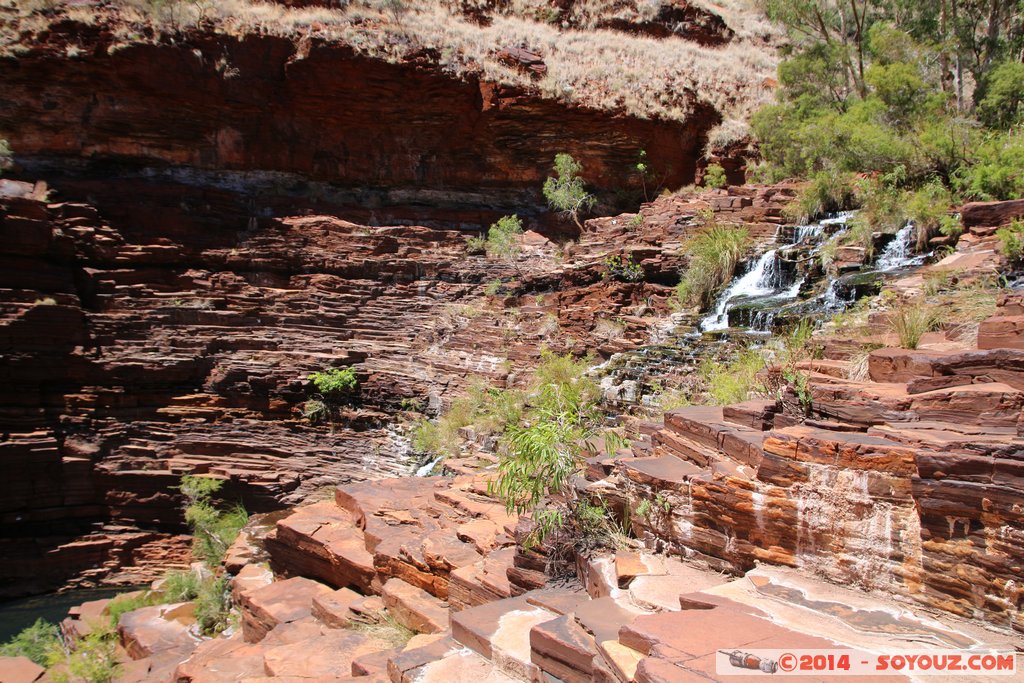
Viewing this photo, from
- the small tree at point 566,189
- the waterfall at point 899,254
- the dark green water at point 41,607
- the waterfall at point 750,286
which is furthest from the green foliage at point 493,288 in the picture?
the dark green water at point 41,607

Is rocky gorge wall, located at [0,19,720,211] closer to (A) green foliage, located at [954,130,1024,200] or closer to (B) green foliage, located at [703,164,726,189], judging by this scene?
(B) green foliage, located at [703,164,726,189]

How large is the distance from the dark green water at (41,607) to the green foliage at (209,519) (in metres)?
1.89

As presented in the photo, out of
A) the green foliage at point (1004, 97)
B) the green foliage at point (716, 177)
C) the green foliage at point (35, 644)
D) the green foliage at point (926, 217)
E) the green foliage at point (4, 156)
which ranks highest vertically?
the green foliage at point (1004, 97)

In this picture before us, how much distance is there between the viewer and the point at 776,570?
337cm

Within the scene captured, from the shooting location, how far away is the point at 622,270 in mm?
11750

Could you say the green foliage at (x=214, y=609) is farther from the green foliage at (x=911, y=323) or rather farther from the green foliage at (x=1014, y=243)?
the green foliage at (x=1014, y=243)

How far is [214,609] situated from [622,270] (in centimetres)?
851

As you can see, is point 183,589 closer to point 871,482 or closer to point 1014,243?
point 871,482

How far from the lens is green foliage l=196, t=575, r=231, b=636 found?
7570mm

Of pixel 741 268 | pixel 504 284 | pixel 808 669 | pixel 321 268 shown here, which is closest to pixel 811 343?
pixel 808 669

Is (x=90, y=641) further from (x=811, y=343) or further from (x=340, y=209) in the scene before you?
(x=340, y=209)

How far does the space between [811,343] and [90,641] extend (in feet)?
30.9

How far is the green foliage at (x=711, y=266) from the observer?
33.3 ft

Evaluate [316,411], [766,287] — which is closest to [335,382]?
[316,411]
